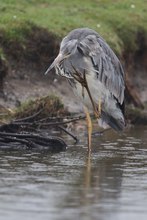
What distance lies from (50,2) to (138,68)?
200cm

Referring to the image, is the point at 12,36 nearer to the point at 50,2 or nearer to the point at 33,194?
the point at 50,2

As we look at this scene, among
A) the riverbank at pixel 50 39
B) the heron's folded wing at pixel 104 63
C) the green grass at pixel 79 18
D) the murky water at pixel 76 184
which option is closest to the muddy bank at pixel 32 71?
the riverbank at pixel 50 39

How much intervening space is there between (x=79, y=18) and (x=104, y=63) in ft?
13.6

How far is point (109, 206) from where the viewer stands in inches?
270

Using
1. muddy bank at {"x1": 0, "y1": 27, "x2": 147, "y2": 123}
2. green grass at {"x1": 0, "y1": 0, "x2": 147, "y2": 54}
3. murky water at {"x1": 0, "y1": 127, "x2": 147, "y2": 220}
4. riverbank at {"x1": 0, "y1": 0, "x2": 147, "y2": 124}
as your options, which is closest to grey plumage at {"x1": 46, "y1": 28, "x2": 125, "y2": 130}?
murky water at {"x1": 0, "y1": 127, "x2": 147, "y2": 220}

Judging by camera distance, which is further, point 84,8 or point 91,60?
point 84,8

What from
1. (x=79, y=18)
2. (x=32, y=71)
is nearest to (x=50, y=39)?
(x=32, y=71)

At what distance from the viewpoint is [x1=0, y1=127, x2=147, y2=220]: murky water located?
6.59m

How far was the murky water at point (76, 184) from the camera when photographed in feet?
21.6

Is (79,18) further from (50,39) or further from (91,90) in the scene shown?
(91,90)

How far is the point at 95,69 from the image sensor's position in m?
10.5

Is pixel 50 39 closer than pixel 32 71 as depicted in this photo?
Yes

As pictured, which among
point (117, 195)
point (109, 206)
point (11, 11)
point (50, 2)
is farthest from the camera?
point (50, 2)

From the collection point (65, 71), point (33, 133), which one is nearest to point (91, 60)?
point (65, 71)
